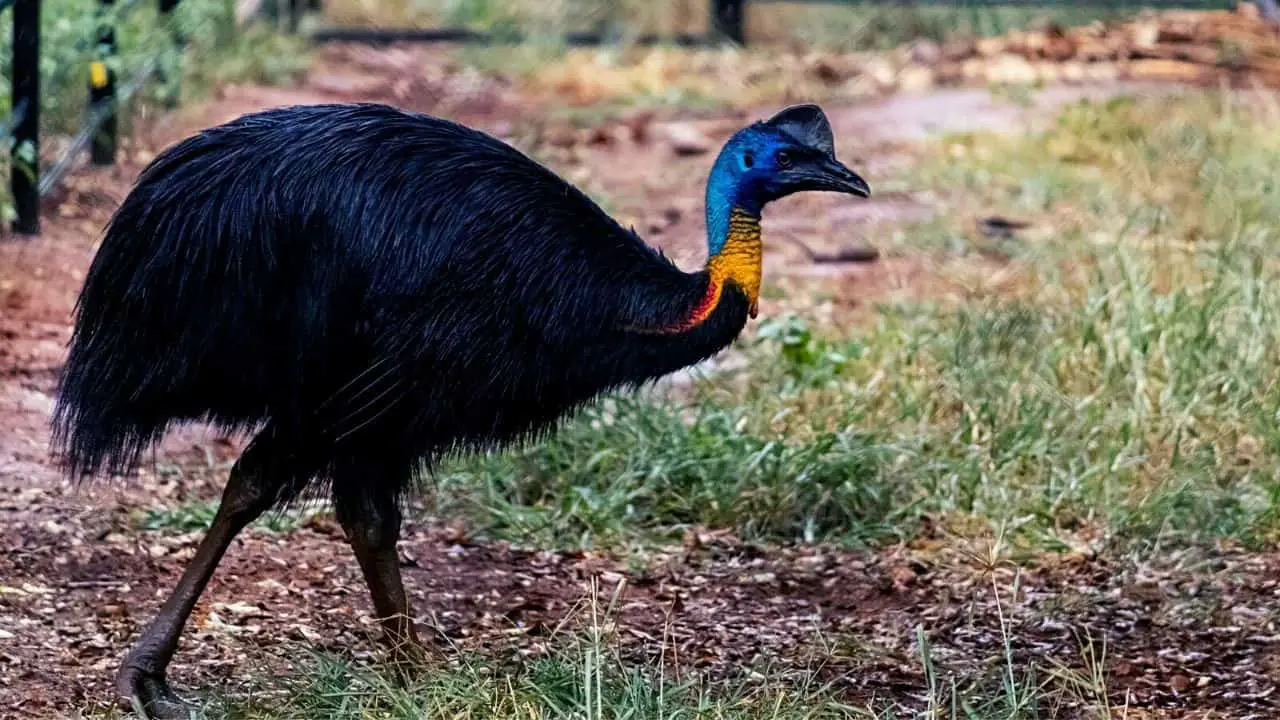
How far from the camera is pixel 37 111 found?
699cm

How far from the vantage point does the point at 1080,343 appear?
573cm

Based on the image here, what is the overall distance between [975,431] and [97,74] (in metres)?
4.31

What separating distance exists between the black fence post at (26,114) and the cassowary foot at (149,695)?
3471mm

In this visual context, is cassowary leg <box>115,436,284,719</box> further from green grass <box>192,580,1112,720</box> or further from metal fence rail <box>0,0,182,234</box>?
metal fence rail <box>0,0,182,234</box>

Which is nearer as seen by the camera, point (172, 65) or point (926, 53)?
point (172, 65)

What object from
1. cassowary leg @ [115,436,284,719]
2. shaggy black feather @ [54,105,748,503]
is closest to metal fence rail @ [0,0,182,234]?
shaggy black feather @ [54,105,748,503]

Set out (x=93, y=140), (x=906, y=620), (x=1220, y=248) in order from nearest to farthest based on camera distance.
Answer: (x=906, y=620), (x=1220, y=248), (x=93, y=140)

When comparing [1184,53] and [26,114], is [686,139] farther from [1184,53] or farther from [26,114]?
[26,114]

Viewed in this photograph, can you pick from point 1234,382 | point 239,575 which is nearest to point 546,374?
point 239,575

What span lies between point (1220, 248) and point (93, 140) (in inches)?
181

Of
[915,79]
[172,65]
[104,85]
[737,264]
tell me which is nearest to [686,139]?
[915,79]

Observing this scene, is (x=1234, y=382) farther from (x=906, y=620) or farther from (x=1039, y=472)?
(x=906, y=620)

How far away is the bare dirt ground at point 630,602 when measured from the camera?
4000 millimetres

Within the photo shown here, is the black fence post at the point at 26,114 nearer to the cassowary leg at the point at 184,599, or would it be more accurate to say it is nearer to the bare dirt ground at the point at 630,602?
the bare dirt ground at the point at 630,602
